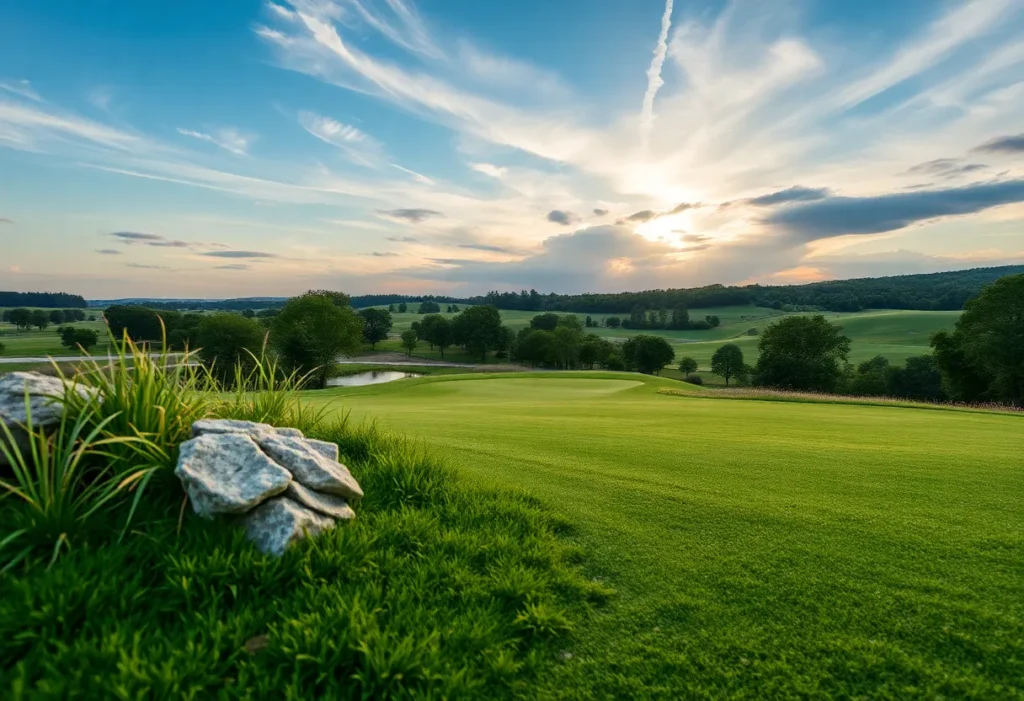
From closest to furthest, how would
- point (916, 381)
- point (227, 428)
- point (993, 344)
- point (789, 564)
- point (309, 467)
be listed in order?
point (789, 564), point (309, 467), point (227, 428), point (993, 344), point (916, 381)

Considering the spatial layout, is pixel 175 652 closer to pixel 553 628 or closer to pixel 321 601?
pixel 321 601

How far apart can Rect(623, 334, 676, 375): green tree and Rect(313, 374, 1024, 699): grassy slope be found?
2726 inches

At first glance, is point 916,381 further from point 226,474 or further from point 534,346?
point 226,474

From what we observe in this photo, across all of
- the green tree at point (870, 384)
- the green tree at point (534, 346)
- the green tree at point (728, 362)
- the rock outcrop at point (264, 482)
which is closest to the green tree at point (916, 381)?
the green tree at point (870, 384)

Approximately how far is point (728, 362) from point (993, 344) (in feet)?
127

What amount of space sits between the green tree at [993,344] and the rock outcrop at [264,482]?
144 feet

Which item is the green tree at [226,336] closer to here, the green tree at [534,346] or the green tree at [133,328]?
the green tree at [534,346]

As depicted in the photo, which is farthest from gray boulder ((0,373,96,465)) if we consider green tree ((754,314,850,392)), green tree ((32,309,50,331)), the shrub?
green tree ((32,309,50,331))

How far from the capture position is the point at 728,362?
7194 centimetres

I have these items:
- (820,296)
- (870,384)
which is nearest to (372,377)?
(870,384)

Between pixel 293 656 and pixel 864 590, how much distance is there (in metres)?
3.68

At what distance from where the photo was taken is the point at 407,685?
256 centimetres

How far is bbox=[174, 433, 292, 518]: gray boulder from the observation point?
3.34 metres

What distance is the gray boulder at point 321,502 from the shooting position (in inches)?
145
